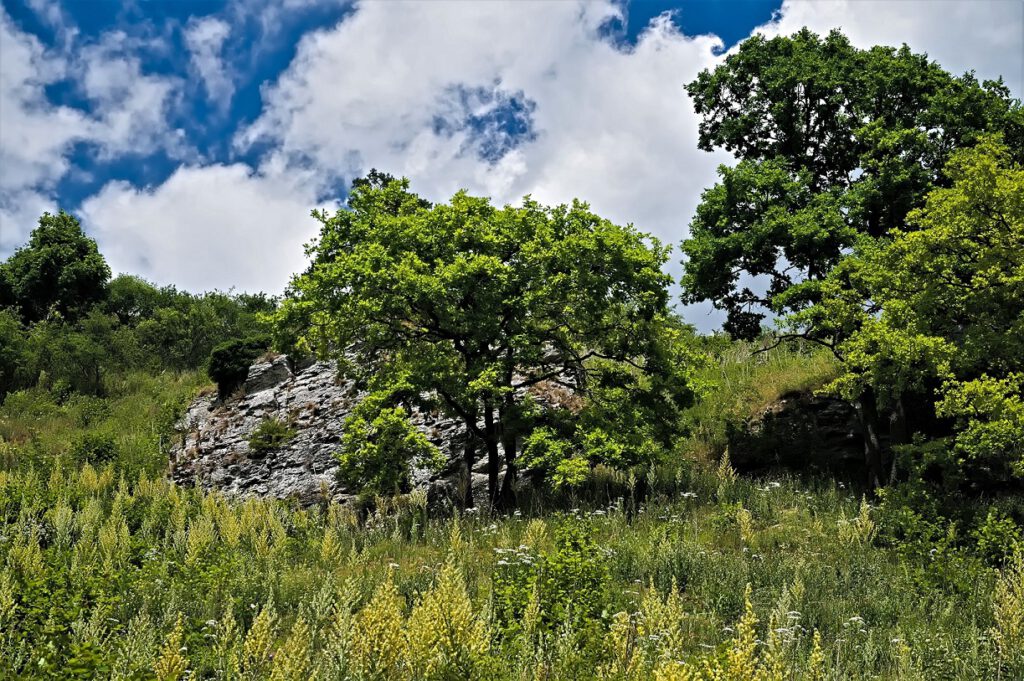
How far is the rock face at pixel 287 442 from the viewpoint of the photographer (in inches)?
768

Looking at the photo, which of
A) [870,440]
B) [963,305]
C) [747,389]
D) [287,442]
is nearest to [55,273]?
[287,442]

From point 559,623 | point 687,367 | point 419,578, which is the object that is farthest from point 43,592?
point 687,367

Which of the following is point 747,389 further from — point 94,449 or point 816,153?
point 94,449

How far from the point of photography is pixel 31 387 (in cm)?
3244

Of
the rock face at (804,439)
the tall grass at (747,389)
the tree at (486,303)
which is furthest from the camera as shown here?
the tall grass at (747,389)

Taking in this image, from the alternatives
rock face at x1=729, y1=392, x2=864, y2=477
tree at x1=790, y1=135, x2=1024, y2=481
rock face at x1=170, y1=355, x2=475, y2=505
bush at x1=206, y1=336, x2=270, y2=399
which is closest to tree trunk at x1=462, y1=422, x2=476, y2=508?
rock face at x1=170, y1=355, x2=475, y2=505

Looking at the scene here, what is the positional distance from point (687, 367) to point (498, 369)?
14.4 feet

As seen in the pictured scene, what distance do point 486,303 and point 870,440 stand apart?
9.72 meters

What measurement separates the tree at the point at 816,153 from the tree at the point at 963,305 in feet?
7.61

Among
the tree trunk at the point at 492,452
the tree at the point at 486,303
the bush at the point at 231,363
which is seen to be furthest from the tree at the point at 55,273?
the tree trunk at the point at 492,452

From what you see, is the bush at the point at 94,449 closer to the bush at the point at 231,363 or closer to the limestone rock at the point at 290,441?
the limestone rock at the point at 290,441

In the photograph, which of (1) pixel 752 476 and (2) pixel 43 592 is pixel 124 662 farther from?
(1) pixel 752 476

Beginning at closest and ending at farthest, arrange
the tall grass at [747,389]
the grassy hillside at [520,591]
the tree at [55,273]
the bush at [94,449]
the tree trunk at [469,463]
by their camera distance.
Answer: the grassy hillside at [520,591] < the tree trunk at [469,463] < the tall grass at [747,389] < the bush at [94,449] < the tree at [55,273]

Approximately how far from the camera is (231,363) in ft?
82.7
